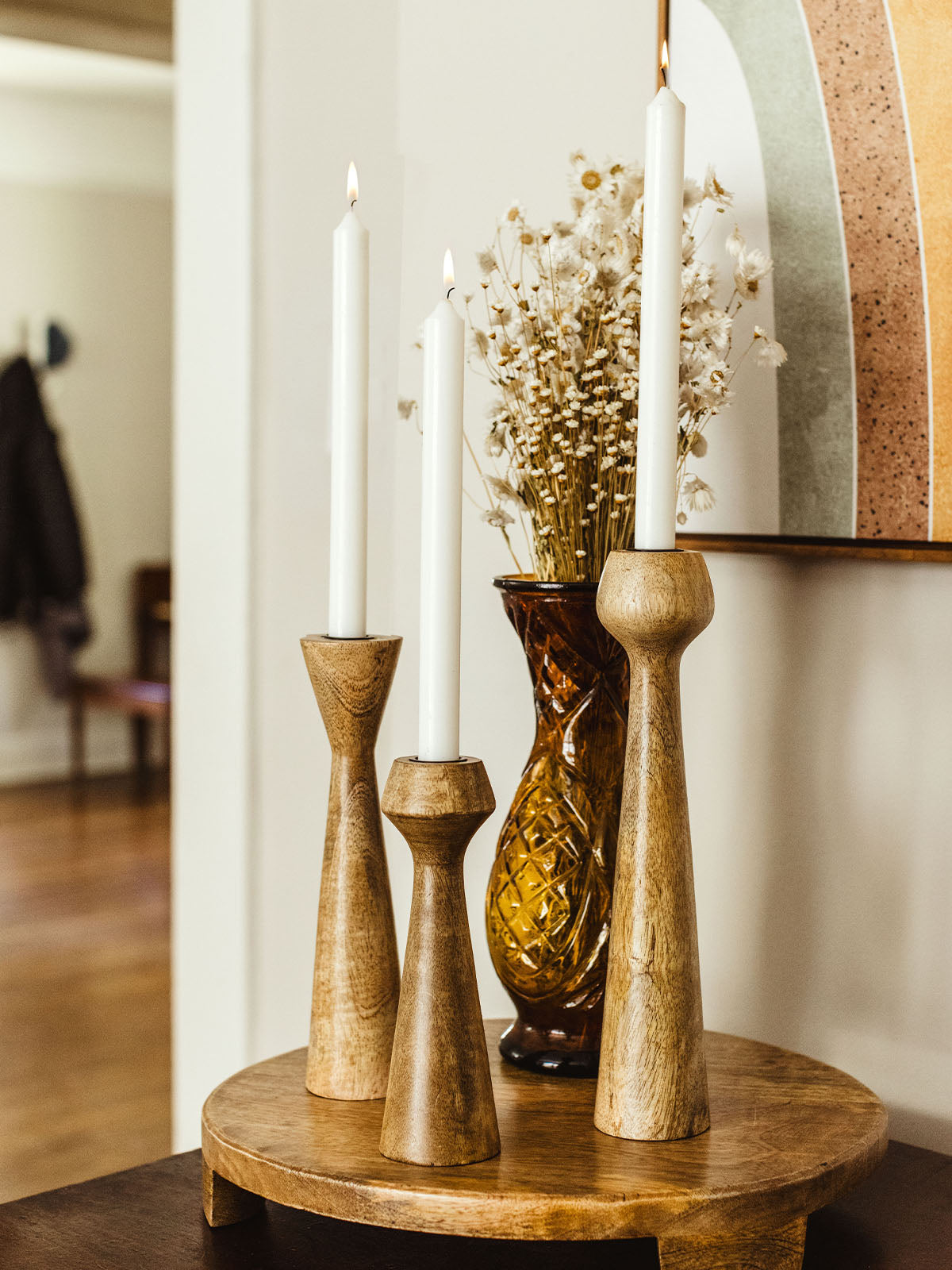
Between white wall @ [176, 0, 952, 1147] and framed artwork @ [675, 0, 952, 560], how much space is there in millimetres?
51

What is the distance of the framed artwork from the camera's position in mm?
795

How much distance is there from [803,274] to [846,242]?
31 mm

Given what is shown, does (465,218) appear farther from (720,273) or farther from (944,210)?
(944,210)

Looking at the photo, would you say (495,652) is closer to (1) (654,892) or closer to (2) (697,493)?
(2) (697,493)

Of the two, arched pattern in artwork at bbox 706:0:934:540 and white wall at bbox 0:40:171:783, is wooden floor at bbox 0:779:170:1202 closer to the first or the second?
white wall at bbox 0:40:171:783

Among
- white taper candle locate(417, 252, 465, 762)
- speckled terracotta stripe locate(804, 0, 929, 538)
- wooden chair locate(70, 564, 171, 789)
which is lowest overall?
wooden chair locate(70, 564, 171, 789)

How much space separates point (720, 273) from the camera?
896mm

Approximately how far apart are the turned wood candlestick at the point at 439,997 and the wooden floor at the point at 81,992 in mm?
A: 1885

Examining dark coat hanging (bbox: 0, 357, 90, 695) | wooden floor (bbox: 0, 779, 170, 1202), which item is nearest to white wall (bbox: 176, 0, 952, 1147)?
wooden floor (bbox: 0, 779, 170, 1202)

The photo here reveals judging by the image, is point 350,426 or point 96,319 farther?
point 96,319

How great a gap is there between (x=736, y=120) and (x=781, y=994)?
55 centimetres

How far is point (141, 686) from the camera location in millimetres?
5262

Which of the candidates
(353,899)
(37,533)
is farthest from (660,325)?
(37,533)

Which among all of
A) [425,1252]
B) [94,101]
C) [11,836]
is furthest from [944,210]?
[94,101]
